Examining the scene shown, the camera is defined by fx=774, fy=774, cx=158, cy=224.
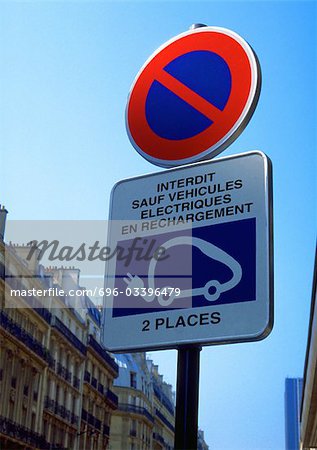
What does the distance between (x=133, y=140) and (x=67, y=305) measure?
155 feet

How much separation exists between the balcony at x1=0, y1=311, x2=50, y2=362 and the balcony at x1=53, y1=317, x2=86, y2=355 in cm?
189

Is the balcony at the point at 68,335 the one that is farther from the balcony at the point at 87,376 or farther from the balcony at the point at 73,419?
the balcony at the point at 73,419

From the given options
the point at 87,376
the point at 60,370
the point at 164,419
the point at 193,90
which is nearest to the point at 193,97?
the point at 193,90

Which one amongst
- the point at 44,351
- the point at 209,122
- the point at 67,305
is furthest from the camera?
the point at 67,305

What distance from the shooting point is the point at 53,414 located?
44750mm

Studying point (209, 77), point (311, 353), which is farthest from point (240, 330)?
point (311, 353)

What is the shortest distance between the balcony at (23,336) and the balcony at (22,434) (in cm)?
431

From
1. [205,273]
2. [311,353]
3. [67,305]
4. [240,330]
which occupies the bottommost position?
[240,330]

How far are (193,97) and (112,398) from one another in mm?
57778

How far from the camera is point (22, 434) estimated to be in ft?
131

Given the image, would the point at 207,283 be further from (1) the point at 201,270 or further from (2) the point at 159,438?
(2) the point at 159,438

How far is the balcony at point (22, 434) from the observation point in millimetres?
37812

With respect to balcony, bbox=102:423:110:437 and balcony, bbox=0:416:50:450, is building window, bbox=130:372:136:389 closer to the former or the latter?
balcony, bbox=102:423:110:437

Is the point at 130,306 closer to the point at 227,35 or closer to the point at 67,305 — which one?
the point at 227,35
